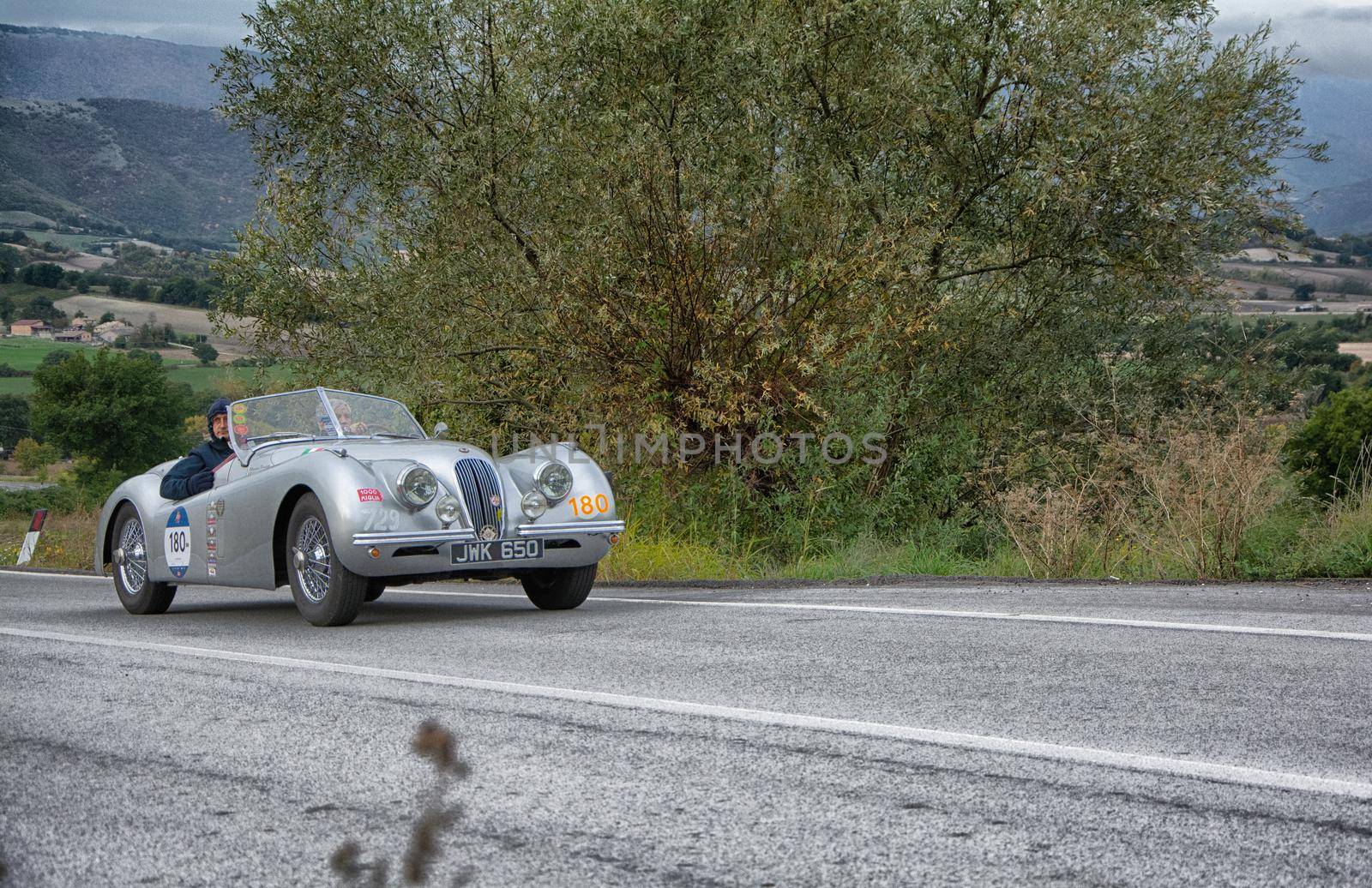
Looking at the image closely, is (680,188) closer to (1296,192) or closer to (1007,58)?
(1007,58)

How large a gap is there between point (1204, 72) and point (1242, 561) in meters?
9.35

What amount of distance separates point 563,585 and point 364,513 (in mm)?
1757

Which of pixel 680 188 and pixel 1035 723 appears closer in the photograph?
pixel 1035 723

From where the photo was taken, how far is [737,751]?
167 inches

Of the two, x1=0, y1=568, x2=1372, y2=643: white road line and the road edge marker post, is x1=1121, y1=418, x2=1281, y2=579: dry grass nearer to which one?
x1=0, y1=568, x2=1372, y2=643: white road line

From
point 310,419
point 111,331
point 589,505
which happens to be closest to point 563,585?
point 589,505

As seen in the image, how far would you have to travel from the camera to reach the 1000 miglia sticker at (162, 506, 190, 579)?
32.4 feet

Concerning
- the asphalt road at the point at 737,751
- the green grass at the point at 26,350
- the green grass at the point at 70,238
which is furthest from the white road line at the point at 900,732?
the green grass at the point at 70,238

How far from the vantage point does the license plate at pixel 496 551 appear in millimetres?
8305

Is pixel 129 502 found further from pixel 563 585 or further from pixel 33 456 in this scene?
pixel 33 456

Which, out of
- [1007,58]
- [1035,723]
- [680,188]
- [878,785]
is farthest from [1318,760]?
[1007,58]

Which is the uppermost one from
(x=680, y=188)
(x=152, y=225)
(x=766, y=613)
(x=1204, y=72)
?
(x=152, y=225)

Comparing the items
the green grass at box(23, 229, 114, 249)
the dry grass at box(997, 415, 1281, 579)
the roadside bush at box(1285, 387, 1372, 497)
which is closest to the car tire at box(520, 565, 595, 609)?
the dry grass at box(997, 415, 1281, 579)

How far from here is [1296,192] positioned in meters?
16.8
